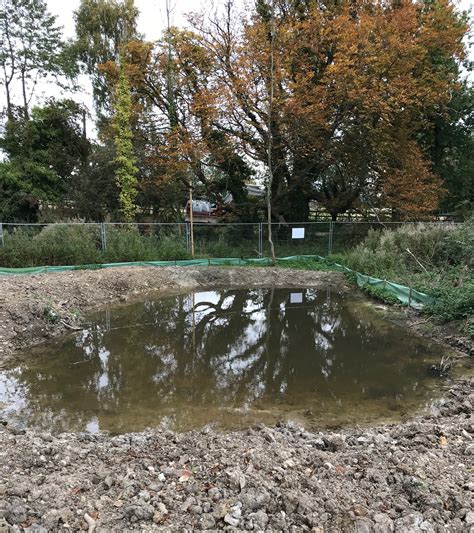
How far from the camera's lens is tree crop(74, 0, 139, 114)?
22.5m

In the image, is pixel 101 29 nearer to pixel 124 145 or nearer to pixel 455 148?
pixel 124 145

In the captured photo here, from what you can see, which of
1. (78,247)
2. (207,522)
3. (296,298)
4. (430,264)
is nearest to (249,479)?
(207,522)

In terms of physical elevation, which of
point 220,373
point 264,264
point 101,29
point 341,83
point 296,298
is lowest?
point 220,373

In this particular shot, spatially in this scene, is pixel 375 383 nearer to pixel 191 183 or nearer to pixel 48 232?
pixel 48 232

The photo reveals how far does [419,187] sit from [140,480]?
16961 mm

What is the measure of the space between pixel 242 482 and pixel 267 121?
568 inches

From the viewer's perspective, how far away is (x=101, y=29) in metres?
23.0

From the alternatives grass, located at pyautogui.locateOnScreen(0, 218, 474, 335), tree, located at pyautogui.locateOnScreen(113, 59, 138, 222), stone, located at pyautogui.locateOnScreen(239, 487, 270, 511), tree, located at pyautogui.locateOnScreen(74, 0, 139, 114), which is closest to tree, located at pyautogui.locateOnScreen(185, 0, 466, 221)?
tree, located at pyautogui.locateOnScreen(113, 59, 138, 222)

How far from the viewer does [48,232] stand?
40.2ft

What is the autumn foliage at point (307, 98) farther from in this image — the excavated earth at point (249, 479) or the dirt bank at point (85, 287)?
the excavated earth at point (249, 479)

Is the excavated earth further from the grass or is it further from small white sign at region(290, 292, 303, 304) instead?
small white sign at region(290, 292, 303, 304)

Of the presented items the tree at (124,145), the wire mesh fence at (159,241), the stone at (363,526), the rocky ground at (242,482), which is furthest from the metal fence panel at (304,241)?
the stone at (363,526)

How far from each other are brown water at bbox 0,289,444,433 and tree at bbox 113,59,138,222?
7863mm

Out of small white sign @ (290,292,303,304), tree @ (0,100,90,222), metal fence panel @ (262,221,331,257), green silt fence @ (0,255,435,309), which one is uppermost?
tree @ (0,100,90,222)
